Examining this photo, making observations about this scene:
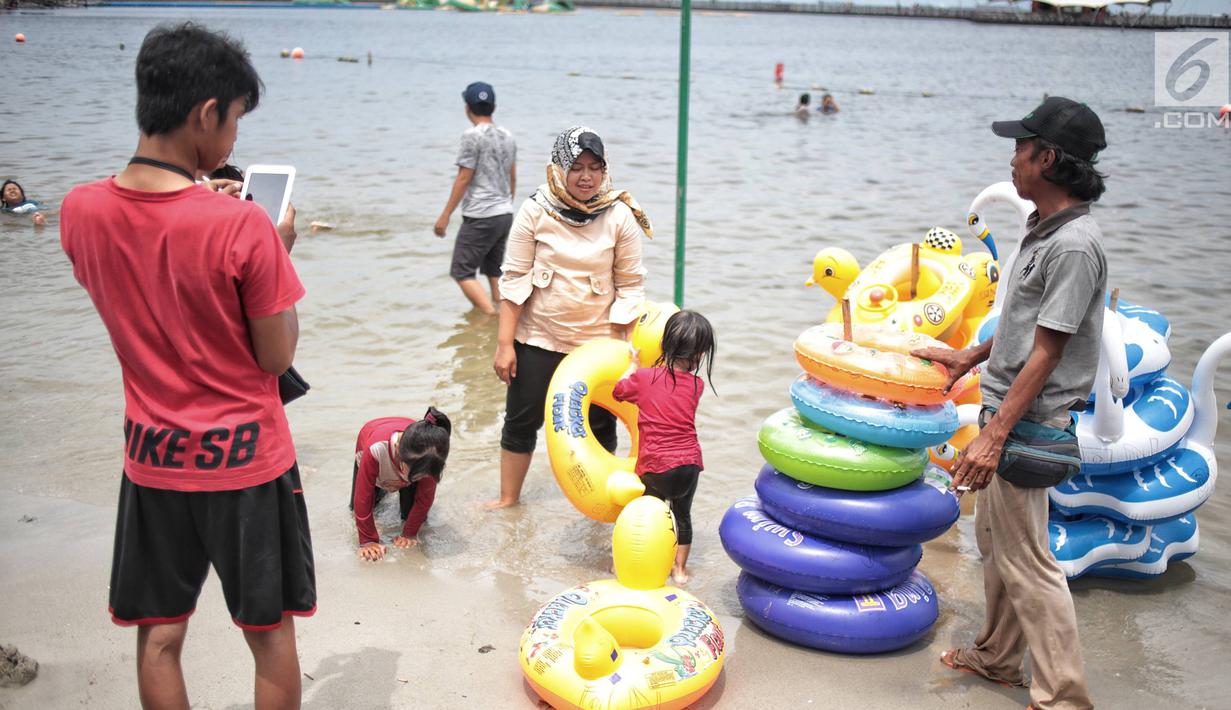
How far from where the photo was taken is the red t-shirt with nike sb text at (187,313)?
2.44 metres

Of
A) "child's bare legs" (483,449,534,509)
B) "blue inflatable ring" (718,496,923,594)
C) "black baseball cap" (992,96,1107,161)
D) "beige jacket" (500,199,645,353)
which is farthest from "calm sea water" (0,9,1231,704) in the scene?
"black baseball cap" (992,96,1107,161)

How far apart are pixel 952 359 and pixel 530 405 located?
6.87ft

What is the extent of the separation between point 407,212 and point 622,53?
123 feet

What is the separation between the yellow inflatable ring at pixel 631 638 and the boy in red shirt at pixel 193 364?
97cm

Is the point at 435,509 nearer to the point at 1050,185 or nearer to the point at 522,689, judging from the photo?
the point at 522,689

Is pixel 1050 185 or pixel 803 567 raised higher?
pixel 1050 185

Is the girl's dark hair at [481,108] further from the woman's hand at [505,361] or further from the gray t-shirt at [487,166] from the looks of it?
the woman's hand at [505,361]

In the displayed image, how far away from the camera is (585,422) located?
4668 millimetres

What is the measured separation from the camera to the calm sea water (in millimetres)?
5199

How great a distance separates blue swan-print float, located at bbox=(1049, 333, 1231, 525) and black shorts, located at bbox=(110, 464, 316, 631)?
3443 mm

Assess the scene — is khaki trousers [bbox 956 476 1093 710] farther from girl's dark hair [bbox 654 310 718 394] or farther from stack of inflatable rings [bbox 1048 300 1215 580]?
girl's dark hair [bbox 654 310 718 394]

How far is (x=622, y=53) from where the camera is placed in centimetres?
4869

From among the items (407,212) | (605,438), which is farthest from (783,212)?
(605,438)

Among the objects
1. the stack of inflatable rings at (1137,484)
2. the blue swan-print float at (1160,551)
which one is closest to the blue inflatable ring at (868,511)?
the stack of inflatable rings at (1137,484)
